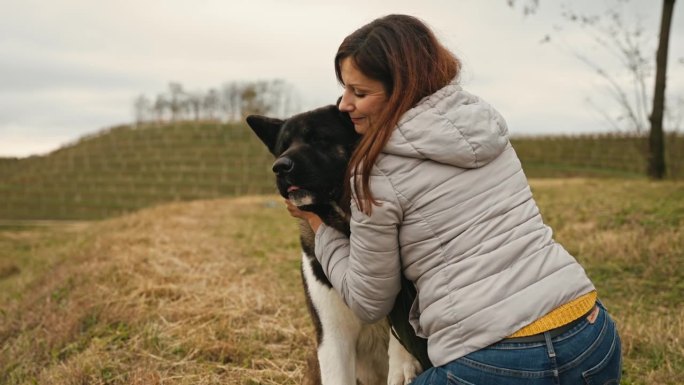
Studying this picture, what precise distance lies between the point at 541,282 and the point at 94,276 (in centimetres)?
586

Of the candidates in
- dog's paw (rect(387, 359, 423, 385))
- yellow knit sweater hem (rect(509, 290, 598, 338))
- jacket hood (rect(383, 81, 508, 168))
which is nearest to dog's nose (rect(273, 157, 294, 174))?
jacket hood (rect(383, 81, 508, 168))

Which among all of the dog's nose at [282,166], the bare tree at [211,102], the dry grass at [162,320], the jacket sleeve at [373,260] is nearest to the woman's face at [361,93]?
the jacket sleeve at [373,260]

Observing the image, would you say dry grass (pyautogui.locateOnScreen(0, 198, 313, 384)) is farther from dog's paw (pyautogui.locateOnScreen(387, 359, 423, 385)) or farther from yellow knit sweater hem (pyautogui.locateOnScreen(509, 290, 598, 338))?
yellow knit sweater hem (pyautogui.locateOnScreen(509, 290, 598, 338))

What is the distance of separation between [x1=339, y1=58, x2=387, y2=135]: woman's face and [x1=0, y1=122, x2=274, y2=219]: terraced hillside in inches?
1452

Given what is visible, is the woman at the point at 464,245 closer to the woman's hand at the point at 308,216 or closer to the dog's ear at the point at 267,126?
the woman's hand at the point at 308,216

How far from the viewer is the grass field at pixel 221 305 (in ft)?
12.8

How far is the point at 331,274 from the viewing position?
2.35 m

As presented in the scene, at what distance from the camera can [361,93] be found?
225cm

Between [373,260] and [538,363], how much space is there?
597 millimetres

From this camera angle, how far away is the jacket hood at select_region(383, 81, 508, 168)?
191 centimetres

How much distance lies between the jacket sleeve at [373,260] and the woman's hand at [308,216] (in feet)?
1.01

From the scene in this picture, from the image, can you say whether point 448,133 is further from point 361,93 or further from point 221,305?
point 221,305

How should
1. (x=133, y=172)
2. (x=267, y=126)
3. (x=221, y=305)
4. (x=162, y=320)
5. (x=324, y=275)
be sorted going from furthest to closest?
(x=133, y=172) → (x=221, y=305) → (x=162, y=320) → (x=267, y=126) → (x=324, y=275)

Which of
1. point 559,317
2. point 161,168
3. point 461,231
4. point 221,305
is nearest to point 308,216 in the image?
point 461,231
